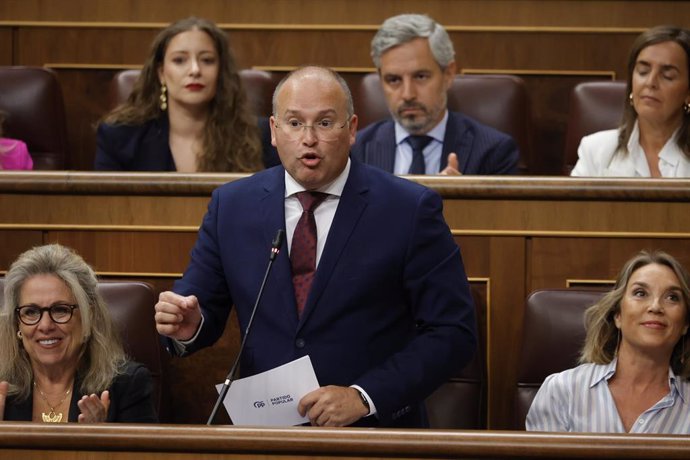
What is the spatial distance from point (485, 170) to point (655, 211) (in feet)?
1.05

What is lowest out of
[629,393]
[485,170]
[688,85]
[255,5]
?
[629,393]

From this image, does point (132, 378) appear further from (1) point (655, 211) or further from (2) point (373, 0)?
(2) point (373, 0)

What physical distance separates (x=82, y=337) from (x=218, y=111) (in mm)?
556

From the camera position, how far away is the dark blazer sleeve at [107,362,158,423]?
1.19 m

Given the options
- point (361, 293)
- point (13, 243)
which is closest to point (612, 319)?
point (361, 293)

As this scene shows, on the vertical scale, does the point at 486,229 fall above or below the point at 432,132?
below

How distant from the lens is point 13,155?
66.5 inches

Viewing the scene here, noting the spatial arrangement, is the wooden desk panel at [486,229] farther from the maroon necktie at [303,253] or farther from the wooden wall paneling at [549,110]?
the wooden wall paneling at [549,110]

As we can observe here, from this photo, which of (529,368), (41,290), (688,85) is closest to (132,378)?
(41,290)

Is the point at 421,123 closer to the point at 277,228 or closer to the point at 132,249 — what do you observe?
the point at 132,249

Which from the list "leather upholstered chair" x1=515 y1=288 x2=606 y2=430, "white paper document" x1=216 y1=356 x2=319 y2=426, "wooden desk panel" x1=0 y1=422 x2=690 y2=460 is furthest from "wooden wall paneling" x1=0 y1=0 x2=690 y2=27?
"wooden desk panel" x1=0 y1=422 x2=690 y2=460

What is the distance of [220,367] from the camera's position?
4.46 feet

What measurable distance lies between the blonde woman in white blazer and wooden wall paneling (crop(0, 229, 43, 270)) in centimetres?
72

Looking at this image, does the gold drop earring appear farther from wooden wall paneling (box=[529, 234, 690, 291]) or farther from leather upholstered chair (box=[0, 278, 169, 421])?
wooden wall paneling (box=[529, 234, 690, 291])
